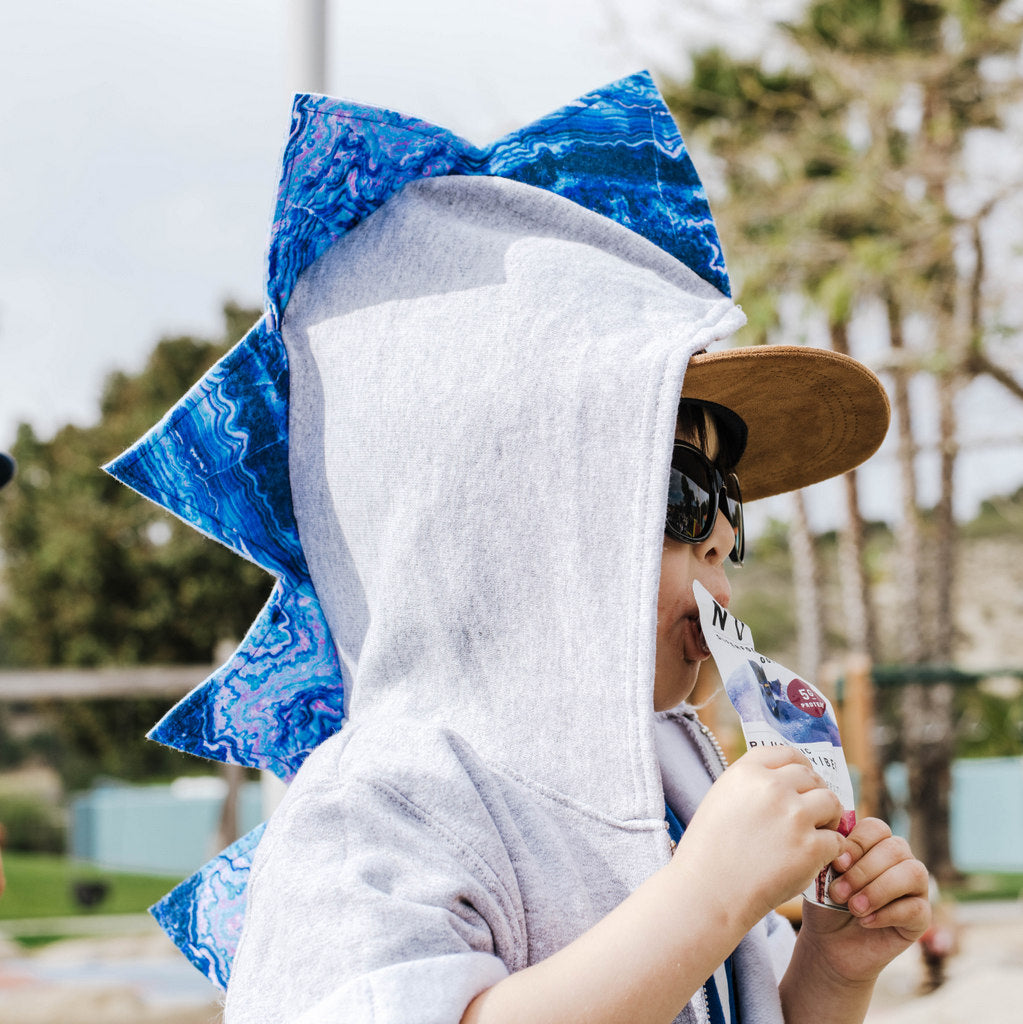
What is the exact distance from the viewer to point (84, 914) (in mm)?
13586

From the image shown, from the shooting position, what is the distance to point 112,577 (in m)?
24.9

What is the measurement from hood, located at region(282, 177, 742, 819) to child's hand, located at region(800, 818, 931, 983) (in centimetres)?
27

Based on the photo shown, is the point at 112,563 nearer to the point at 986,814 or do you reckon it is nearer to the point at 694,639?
the point at 986,814

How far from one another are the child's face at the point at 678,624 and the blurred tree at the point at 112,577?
72.0 feet

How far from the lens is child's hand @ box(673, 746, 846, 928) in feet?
3.18

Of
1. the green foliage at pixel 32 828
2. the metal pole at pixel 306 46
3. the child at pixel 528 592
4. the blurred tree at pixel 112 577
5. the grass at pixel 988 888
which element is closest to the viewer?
the child at pixel 528 592

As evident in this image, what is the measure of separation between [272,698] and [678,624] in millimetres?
490

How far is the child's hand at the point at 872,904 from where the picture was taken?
3.82ft

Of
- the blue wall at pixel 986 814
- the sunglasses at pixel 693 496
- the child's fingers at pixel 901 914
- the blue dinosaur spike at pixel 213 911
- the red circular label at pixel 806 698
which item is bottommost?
the blue wall at pixel 986 814

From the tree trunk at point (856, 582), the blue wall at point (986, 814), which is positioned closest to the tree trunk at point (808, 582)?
the tree trunk at point (856, 582)

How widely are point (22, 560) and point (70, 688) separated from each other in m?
18.8

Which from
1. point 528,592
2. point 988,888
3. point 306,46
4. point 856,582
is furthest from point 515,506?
point 988,888

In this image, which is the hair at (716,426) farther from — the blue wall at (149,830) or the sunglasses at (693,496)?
the blue wall at (149,830)

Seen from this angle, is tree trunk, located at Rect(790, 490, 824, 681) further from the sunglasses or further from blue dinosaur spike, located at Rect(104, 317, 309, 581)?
blue dinosaur spike, located at Rect(104, 317, 309, 581)
